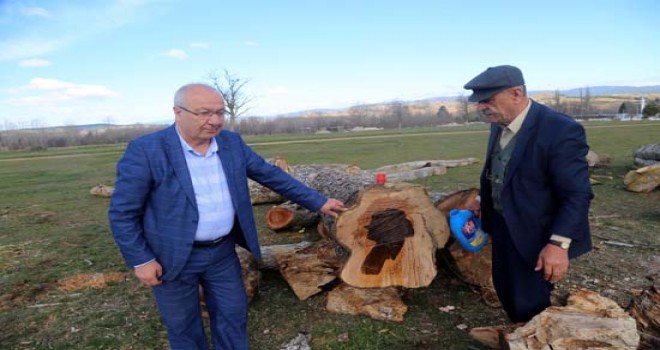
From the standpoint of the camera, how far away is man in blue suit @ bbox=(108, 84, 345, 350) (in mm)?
2344

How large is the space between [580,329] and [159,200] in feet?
7.99

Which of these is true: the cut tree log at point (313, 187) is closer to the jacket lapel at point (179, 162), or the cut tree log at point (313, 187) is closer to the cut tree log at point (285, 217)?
the cut tree log at point (285, 217)

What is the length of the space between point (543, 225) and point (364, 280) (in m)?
1.36

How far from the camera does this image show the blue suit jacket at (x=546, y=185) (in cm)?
225

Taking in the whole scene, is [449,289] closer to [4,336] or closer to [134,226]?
[134,226]

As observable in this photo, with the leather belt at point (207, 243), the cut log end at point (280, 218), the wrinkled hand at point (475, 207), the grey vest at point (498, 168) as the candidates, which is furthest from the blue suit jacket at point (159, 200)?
the cut log end at point (280, 218)

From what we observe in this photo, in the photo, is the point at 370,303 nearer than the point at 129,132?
Yes

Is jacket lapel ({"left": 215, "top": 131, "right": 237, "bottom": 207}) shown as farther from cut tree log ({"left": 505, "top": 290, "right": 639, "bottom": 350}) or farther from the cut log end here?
the cut log end

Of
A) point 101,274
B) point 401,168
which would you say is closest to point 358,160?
point 401,168

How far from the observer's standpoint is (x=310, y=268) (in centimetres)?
393

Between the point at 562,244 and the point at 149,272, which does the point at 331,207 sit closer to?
the point at 149,272

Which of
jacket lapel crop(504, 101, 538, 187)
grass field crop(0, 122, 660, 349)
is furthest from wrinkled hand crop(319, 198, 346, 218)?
jacket lapel crop(504, 101, 538, 187)

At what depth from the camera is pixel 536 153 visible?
233 centimetres

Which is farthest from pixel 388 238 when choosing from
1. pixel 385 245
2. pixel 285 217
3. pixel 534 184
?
pixel 285 217
